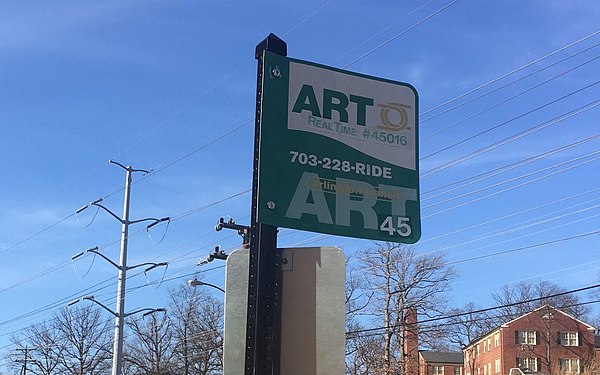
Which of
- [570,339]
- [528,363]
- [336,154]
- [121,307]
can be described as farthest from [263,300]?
[570,339]

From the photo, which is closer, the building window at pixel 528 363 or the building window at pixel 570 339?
the building window at pixel 528 363

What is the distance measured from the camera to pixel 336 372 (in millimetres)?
4754

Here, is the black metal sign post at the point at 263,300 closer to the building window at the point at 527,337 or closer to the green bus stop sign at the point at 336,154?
the green bus stop sign at the point at 336,154

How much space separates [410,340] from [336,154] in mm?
47469

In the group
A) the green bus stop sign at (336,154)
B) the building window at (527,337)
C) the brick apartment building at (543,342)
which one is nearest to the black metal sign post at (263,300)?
the green bus stop sign at (336,154)

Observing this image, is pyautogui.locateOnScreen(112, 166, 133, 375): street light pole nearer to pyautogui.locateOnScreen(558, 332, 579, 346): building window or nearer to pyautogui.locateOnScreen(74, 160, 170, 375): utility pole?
pyautogui.locateOnScreen(74, 160, 170, 375): utility pole

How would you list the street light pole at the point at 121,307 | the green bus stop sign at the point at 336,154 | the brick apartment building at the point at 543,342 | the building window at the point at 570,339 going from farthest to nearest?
the building window at the point at 570,339, the brick apartment building at the point at 543,342, the street light pole at the point at 121,307, the green bus stop sign at the point at 336,154

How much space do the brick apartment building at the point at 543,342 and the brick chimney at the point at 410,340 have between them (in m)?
28.0

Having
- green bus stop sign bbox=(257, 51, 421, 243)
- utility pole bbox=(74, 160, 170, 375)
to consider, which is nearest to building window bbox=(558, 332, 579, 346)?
utility pole bbox=(74, 160, 170, 375)

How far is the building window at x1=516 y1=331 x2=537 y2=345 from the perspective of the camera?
77750 mm

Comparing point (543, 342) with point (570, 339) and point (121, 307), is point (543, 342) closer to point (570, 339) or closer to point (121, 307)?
point (570, 339)

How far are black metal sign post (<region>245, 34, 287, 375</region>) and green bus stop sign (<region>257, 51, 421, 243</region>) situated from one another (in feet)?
0.34

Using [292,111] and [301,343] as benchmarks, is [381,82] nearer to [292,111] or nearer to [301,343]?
[292,111]

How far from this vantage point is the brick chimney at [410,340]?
50.8m
